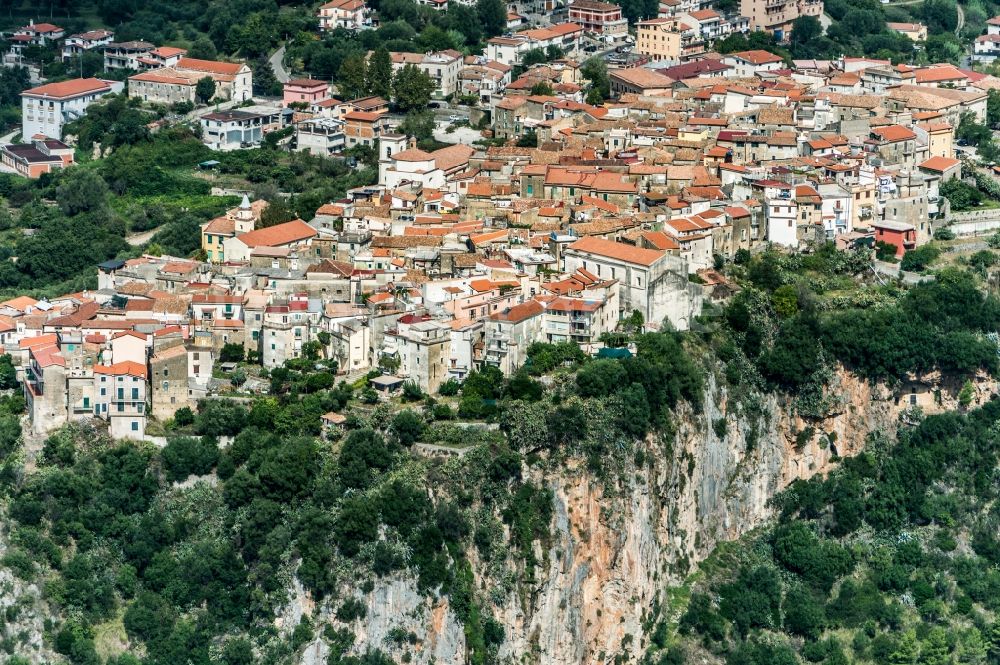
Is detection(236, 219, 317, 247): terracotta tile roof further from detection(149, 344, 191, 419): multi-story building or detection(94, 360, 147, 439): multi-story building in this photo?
detection(94, 360, 147, 439): multi-story building

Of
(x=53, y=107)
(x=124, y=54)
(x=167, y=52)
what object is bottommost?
(x=53, y=107)

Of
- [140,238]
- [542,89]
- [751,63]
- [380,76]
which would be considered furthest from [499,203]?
[751,63]

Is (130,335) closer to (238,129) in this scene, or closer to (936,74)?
(238,129)

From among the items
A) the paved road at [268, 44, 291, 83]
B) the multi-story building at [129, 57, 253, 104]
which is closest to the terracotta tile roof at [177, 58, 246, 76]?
the multi-story building at [129, 57, 253, 104]

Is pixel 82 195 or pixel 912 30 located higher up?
pixel 912 30

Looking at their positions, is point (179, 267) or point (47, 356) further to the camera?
point (179, 267)

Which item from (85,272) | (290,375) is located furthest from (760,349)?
(85,272)

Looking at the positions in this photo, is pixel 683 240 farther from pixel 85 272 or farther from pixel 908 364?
pixel 85 272

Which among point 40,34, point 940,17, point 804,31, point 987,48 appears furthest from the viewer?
point 940,17
